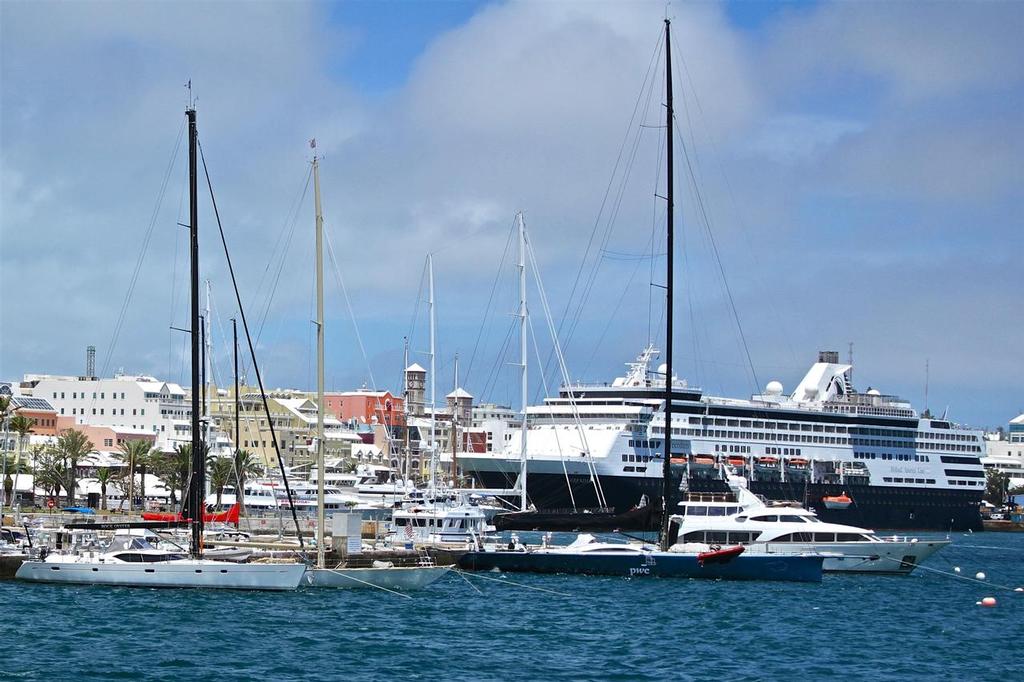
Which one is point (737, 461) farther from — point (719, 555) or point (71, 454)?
point (719, 555)

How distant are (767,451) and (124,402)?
265 ft

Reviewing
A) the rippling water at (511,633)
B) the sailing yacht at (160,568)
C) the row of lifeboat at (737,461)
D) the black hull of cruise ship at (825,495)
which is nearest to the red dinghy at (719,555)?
the rippling water at (511,633)

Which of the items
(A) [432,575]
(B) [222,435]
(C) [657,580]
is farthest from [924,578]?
(B) [222,435]

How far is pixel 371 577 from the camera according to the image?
4362 centimetres

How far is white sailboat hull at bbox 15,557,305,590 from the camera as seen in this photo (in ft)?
138

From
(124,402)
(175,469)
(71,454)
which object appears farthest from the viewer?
(124,402)

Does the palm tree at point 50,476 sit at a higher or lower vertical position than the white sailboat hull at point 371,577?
higher

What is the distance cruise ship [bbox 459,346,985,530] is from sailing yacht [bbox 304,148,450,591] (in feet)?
184

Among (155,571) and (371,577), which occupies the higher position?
(155,571)

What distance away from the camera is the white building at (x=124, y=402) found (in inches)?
6580

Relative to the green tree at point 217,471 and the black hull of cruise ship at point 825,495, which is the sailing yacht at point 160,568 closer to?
the green tree at point 217,471

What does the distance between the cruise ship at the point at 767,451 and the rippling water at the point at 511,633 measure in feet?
179

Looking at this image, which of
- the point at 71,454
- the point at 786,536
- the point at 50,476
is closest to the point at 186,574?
the point at 786,536

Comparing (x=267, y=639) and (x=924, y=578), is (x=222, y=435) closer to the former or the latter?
(x=924, y=578)
